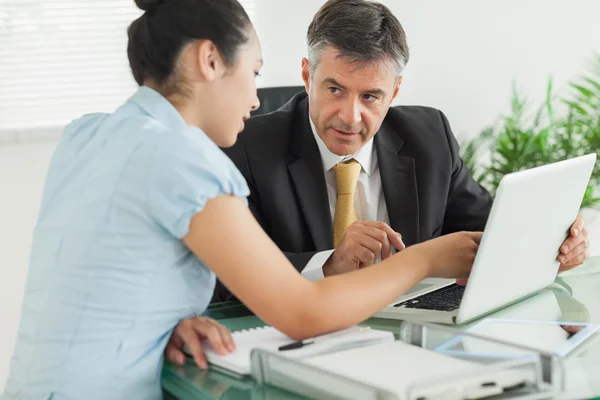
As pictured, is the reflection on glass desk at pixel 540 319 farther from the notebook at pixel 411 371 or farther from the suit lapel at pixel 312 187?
the suit lapel at pixel 312 187

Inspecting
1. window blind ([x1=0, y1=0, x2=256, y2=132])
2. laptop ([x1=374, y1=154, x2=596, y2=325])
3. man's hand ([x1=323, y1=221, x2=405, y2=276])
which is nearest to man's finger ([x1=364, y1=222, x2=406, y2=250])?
man's hand ([x1=323, y1=221, x2=405, y2=276])

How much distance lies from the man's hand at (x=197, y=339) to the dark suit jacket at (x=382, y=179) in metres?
0.65

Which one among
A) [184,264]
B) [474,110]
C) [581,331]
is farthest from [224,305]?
[474,110]

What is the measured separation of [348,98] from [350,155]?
0.18 meters

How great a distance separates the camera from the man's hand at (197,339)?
55.9 inches

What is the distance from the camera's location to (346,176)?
225 centimetres

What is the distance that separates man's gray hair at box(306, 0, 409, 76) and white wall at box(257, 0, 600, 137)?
6.81ft

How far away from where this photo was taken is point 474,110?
14.3ft

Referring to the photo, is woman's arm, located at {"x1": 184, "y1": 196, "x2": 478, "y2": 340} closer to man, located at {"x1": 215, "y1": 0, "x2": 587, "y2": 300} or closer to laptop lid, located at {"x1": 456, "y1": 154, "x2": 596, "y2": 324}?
laptop lid, located at {"x1": 456, "y1": 154, "x2": 596, "y2": 324}

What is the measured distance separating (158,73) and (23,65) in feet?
8.13

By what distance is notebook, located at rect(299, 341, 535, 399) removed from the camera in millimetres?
1107

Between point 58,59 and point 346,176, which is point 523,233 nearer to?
point 346,176

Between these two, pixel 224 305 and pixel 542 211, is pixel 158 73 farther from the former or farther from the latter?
pixel 542 211

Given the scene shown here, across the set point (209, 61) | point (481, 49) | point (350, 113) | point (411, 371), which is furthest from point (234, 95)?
point (481, 49)
